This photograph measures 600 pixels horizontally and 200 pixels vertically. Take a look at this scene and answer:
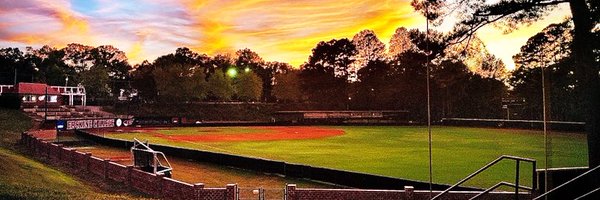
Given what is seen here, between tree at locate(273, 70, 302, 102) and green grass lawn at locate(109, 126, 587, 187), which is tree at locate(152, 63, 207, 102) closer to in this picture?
tree at locate(273, 70, 302, 102)

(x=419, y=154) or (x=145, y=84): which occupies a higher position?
(x=145, y=84)

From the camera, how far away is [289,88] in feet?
369

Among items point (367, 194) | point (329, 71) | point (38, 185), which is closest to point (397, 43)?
point (329, 71)

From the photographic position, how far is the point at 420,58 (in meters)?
→ 18.3

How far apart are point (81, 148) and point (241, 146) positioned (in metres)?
11.3

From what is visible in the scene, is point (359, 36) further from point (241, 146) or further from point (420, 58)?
point (420, 58)

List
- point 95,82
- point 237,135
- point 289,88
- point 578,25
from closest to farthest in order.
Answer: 1. point 578,25
2. point 237,135
3. point 95,82
4. point 289,88

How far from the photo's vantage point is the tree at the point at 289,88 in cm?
11231

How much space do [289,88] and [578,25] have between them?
9787 centimetres

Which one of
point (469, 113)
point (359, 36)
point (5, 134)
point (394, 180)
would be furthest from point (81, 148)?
point (359, 36)

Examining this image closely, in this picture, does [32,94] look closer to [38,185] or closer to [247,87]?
[247,87]

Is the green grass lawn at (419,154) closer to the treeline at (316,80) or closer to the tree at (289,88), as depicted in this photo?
the treeline at (316,80)

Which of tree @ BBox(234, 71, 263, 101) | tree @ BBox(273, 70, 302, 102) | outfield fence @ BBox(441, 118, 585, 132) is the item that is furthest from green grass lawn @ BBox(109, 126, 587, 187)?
tree @ BBox(273, 70, 302, 102)

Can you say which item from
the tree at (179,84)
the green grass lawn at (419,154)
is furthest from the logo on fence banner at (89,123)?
the tree at (179,84)
